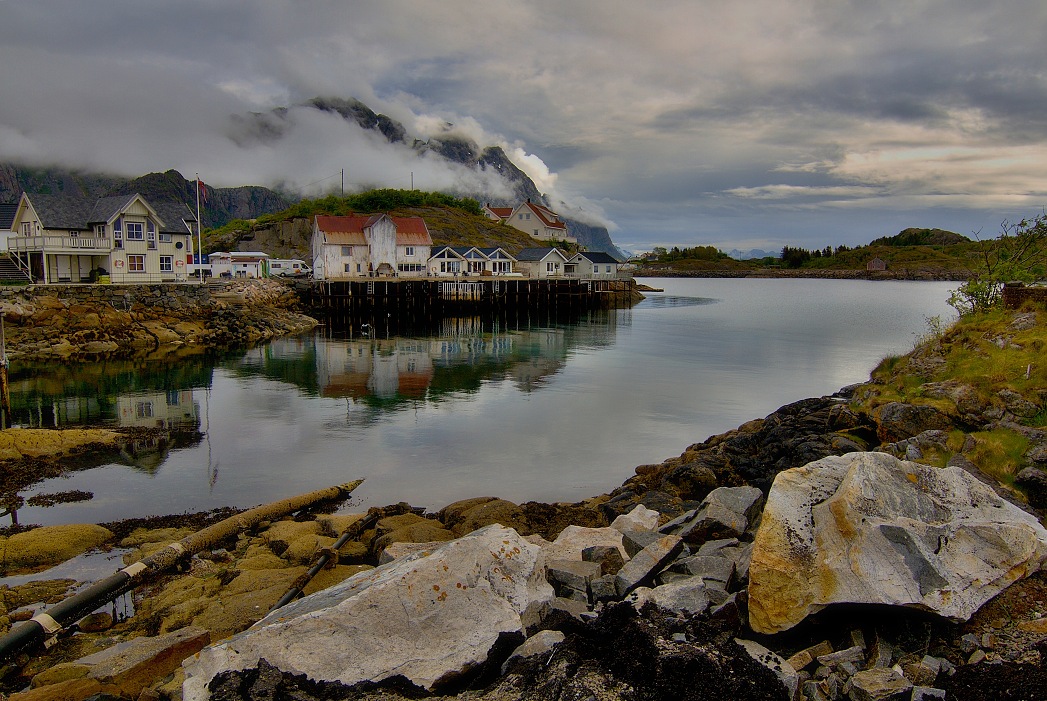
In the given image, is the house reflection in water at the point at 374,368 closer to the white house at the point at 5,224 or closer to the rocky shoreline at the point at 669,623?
the rocky shoreline at the point at 669,623

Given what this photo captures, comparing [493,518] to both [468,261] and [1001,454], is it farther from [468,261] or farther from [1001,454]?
[468,261]

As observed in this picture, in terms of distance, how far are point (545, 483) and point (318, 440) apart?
23.6 ft

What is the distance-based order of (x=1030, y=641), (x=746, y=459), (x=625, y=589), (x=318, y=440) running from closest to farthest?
(x=1030, y=641) → (x=625, y=589) → (x=746, y=459) → (x=318, y=440)

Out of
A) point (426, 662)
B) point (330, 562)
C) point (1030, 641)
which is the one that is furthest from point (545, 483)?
point (1030, 641)

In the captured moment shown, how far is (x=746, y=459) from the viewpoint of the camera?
571 inches

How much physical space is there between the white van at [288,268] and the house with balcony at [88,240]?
20275mm

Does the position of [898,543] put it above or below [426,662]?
above

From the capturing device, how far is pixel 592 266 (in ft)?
265

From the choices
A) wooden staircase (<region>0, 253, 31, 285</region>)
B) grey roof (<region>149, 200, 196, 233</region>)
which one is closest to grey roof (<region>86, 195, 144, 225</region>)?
grey roof (<region>149, 200, 196, 233</region>)

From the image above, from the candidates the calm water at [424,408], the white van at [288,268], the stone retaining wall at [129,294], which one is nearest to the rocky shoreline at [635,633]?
the calm water at [424,408]

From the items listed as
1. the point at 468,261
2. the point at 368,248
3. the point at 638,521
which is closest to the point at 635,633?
the point at 638,521

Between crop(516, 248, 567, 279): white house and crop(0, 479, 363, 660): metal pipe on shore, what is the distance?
62.1 m

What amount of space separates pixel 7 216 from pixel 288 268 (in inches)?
1013

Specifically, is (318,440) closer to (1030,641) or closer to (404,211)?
(1030,641)
